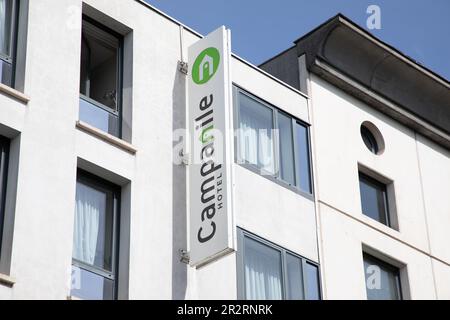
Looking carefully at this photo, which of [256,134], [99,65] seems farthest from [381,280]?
[99,65]

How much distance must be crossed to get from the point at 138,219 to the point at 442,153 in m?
12.0

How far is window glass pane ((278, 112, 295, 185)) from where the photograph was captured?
26.3 m

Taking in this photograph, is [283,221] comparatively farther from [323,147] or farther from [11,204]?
[11,204]

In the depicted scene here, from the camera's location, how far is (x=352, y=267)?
86.9ft

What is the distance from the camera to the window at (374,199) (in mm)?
28586

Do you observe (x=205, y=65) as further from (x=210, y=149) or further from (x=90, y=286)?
(x=90, y=286)

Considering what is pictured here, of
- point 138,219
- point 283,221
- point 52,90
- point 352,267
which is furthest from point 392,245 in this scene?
point 52,90

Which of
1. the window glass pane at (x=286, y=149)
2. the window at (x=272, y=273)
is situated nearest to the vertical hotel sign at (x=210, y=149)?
the window at (x=272, y=273)

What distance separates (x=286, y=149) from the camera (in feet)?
87.6

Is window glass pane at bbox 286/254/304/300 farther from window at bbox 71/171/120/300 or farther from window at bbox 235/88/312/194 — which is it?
window at bbox 71/171/120/300

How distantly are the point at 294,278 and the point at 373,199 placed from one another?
4.71 meters

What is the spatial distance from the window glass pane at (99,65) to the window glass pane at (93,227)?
2.25m

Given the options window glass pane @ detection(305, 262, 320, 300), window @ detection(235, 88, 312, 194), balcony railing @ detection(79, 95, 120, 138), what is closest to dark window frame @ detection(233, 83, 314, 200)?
window @ detection(235, 88, 312, 194)

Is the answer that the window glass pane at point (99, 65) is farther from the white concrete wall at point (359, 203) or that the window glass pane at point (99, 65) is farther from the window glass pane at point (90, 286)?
the white concrete wall at point (359, 203)
